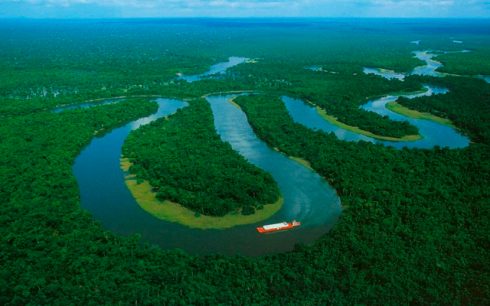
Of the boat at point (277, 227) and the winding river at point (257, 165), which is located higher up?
A: the boat at point (277, 227)

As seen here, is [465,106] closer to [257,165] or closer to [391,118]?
[391,118]

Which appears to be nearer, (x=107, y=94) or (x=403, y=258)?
(x=403, y=258)

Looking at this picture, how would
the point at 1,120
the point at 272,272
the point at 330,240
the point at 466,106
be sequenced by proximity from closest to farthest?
1. the point at 272,272
2. the point at 330,240
3. the point at 1,120
4. the point at 466,106

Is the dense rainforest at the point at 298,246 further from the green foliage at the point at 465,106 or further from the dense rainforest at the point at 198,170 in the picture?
the dense rainforest at the point at 198,170

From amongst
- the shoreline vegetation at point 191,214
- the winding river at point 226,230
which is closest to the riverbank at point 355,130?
the winding river at point 226,230

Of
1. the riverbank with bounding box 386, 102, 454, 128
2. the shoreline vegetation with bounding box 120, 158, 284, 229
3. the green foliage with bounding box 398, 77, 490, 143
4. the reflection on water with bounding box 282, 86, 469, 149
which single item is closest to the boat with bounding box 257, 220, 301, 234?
the shoreline vegetation with bounding box 120, 158, 284, 229

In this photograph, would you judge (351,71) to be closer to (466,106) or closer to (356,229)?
(466,106)

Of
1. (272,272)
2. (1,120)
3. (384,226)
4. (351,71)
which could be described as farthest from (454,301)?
(351,71)
